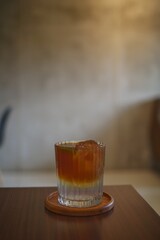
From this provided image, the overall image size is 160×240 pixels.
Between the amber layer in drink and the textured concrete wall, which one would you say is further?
the textured concrete wall

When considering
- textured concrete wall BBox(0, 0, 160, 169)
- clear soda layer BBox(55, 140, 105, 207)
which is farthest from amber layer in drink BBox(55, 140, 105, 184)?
textured concrete wall BBox(0, 0, 160, 169)

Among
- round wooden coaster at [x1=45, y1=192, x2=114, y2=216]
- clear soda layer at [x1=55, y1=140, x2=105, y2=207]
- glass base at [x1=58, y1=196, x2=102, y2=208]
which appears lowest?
round wooden coaster at [x1=45, y1=192, x2=114, y2=216]

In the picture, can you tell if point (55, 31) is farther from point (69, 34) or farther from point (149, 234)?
point (149, 234)

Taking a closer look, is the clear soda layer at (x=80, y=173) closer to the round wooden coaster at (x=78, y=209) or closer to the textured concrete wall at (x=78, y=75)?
the round wooden coaster at (x=78, y=209)

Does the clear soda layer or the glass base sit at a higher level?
the clear soda layer

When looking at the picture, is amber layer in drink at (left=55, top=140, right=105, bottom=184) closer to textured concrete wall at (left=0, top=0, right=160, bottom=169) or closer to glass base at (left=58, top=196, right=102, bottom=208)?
glass base at (left=58, top=196, right=102, bottom=208)
